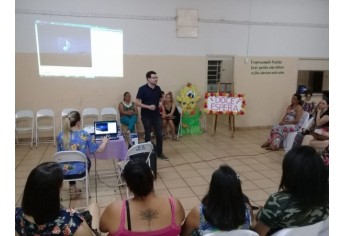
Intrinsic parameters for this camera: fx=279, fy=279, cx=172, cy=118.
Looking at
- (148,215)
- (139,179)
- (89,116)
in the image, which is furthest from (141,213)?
(89,116)

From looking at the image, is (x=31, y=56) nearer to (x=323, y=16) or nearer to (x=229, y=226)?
(x=229, y=226)

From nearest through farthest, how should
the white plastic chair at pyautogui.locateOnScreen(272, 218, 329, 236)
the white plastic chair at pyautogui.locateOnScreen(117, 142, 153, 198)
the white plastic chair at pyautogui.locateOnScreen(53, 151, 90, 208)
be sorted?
the white plastic chair at pyautogui.locateOnScreen(272, 218, 329, 236) → the white plastic chair at pyautogui.locateOnScreen(53, 151, 90, 208) → the white plastic chair at pyautogui.locateOnScreen(117, 142, 153, 198)

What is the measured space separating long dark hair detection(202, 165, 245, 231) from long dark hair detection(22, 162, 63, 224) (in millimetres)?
826

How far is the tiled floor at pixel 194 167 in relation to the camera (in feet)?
11.6

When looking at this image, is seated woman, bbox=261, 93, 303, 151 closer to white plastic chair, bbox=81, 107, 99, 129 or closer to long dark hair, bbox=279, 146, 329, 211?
white plastic chair, bbox=81, 107, 99, 129

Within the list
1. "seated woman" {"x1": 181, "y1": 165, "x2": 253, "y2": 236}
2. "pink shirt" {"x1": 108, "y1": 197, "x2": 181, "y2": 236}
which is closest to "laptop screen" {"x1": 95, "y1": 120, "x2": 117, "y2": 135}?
"pink shirt" {"x1": 108, "y1": 197, "x2": 181, "y2": 236}

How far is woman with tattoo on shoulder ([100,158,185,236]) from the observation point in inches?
60.9

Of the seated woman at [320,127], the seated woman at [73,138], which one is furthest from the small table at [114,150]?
the seated woman at [320,127]

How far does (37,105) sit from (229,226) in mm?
5480

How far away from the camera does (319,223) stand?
1522 mm

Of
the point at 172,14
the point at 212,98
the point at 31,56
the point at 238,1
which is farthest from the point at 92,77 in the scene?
the point at 238,1

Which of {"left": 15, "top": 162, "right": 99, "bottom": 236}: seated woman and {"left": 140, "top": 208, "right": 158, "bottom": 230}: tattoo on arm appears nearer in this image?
{"left": 15, "top": 162, "right": 99, "bottom": 236}: seated woman

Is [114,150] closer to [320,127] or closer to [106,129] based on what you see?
[106,129]

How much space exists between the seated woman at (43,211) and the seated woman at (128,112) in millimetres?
4480
